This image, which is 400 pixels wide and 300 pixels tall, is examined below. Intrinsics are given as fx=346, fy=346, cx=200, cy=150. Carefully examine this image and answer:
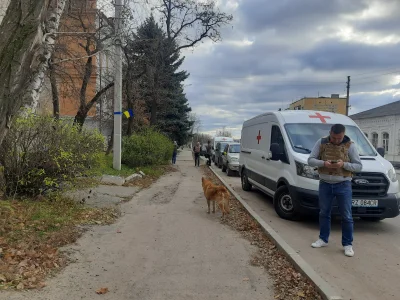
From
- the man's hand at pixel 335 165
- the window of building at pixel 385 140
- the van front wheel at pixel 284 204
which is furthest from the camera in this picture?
the window of building at pixel 385 140

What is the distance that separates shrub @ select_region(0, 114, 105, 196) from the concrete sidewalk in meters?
1.53

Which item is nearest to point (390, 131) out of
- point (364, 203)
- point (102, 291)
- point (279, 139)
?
point (279, 139)

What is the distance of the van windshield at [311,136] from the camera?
24.3ft

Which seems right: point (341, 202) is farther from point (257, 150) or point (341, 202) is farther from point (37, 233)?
point (257, 150)

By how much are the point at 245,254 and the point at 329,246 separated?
1.45 meters

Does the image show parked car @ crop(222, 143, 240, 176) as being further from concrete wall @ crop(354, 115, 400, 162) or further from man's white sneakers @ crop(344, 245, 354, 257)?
concrete wall @ crop(354, 115, 400, 162)

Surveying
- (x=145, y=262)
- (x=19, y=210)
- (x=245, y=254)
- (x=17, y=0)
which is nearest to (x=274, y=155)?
(x=245, y=254)

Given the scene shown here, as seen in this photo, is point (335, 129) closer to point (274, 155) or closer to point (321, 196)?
point (321, 196)

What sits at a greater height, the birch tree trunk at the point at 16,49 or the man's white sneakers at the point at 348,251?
the birch tree trunk at the point at 16,49

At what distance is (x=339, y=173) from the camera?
→ 506 centimetres

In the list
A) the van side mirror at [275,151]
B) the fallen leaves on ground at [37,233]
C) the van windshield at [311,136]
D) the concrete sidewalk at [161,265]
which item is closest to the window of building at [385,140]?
the van windshield at [311,136]

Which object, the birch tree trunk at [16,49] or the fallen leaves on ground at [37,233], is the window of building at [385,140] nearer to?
the fallen leaves on ground at [37,233]

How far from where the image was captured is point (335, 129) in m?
5.12

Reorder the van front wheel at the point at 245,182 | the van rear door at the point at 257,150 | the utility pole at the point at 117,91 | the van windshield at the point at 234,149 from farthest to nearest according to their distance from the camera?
the van windshield at the point at 234,149 → the utility pole at the point at 117,91 → the van front wheel at the point at 245,182 → the van rear door at the point at 257,150
